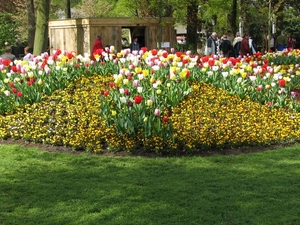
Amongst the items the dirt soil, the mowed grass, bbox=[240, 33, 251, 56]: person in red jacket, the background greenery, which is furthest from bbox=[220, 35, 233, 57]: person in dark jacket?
the mowed grass

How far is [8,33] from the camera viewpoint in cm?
2683

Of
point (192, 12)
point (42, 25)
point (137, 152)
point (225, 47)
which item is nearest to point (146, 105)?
point (137, 152)

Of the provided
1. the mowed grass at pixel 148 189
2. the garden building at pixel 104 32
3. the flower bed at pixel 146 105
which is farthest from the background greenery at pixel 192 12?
the mowed grass at pixel 148 189

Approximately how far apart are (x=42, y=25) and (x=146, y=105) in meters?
12.3

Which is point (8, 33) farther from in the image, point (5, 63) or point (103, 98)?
point (103, 98)

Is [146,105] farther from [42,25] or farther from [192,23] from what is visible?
[192,23]

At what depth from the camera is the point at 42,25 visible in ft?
63.6

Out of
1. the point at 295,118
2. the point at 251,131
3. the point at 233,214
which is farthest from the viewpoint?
the point at 295,118

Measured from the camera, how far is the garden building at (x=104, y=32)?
21.3m

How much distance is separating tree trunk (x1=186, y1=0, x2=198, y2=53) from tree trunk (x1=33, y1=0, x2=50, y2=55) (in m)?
5.33

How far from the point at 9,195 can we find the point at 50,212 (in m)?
0.76

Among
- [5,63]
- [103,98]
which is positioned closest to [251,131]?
[103,98]

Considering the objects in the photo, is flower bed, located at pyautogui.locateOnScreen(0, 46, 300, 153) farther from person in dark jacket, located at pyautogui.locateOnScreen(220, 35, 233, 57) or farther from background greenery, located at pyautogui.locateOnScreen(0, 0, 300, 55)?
background greenery, located at pyautogui.locateOnScreen(0, 0, 300, 55)

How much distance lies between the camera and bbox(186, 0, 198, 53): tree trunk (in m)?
20.4
